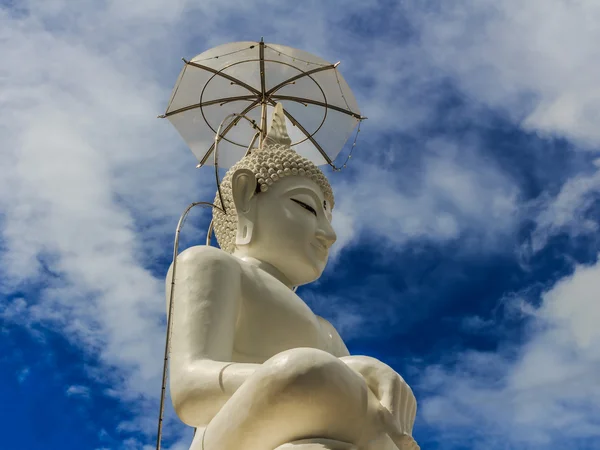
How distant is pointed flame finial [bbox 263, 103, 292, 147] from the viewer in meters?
6.57

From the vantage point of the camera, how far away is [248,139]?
7.50m

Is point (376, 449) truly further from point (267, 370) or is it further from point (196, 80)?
point (196, 80)

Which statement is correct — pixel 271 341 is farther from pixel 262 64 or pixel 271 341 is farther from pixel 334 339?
pixel 262 64

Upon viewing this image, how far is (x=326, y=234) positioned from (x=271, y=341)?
3.40 ft

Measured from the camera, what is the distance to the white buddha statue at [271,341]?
4035 mm

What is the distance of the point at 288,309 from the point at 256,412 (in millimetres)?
1475

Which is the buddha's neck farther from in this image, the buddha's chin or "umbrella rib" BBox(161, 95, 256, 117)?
"umbrella rib" BBox(161, 95, 256, 117)

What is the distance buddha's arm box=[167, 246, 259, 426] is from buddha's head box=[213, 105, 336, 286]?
2.10ft

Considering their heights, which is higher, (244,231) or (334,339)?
(244,231)

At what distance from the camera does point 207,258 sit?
17.2ft

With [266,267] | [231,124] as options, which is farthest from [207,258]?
[231,124]

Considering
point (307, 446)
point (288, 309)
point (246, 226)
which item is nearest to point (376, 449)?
point (307, 446)

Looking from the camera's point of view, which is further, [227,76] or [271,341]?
[227,76]

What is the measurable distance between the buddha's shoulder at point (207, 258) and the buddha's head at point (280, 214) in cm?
62
